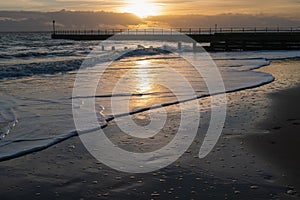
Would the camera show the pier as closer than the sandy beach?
No

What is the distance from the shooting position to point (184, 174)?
5.52 meters

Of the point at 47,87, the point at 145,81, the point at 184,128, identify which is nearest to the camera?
the point at 184,128

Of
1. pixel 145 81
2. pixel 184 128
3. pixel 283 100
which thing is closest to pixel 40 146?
pixel 184 128

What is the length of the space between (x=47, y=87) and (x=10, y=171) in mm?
9476

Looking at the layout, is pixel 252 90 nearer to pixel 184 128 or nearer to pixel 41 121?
pixel 184 128

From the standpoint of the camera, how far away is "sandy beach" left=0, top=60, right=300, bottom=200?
15.9ft

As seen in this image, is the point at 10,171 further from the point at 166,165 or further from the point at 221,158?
the point at 221,158

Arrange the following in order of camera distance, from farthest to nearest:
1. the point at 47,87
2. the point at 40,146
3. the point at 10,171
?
the point at 47,87 < the point at 40,146 < the point at 10,171

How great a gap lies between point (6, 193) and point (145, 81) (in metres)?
12.1

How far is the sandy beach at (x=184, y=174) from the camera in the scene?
483 cm

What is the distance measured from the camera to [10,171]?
224 inches

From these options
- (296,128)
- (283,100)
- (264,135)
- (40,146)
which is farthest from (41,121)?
(283,100)

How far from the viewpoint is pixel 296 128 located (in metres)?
8.08

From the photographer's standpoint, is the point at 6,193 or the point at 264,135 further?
the point at 264,135
